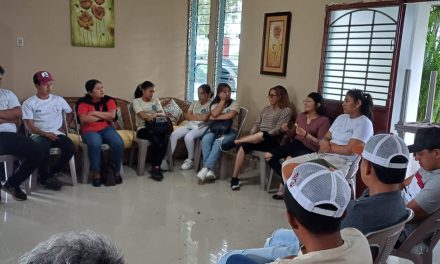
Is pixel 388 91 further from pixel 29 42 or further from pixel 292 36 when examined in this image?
pixel 29 42

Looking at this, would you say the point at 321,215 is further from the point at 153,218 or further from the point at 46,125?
the point at 46,125

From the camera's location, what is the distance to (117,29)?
5.27 metres

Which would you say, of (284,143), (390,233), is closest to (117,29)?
(284,143)

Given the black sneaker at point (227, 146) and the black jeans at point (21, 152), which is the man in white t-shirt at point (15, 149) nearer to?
the black jeans at point (21, 152)

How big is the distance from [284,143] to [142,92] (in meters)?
1.78

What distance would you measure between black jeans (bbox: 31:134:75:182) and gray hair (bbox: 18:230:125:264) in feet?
10.7

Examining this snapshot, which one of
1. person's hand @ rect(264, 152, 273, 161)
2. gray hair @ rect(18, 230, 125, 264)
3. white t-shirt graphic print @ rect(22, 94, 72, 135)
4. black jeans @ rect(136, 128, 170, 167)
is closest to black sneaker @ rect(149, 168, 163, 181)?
black jeans @ rect(136, 128, 170, 167)

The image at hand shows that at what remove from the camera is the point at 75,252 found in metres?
0.70

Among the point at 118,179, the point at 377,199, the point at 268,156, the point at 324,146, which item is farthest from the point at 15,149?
the point at 377,199

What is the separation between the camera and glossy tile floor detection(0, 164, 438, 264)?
2.78 meters

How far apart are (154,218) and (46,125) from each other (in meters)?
1.53

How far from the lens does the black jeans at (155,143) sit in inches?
175

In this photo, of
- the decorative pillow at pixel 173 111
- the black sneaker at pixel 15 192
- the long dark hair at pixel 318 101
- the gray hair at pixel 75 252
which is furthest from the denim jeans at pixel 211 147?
the gray hair at pixel 75 252

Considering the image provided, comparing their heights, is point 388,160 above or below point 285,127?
above
